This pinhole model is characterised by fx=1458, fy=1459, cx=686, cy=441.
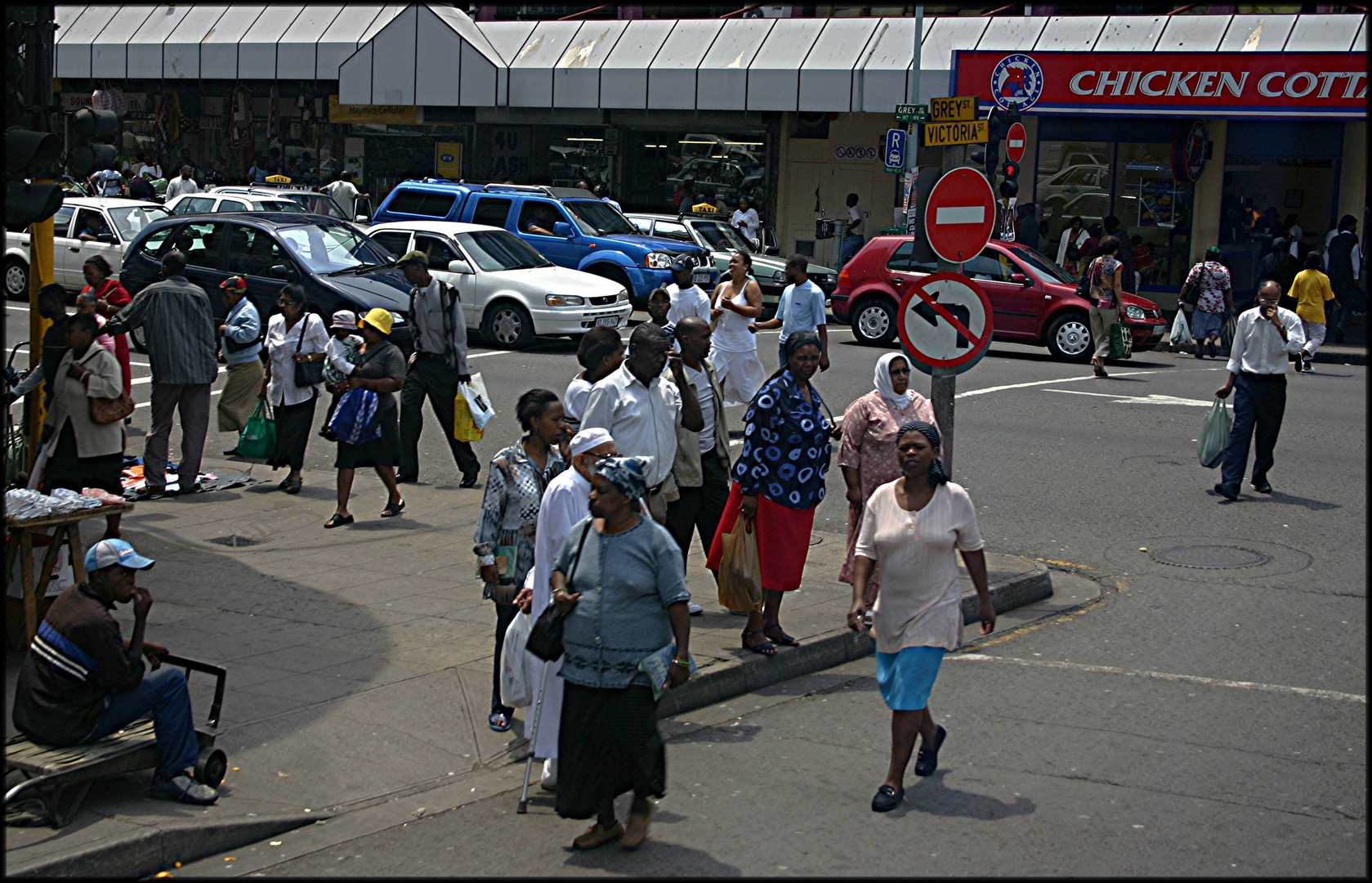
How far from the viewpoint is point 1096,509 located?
12.0 meters

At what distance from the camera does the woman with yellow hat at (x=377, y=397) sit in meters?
11.2

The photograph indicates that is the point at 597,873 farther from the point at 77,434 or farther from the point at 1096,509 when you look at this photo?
the point at 1096,509

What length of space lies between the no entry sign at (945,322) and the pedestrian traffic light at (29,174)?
16.8 ft

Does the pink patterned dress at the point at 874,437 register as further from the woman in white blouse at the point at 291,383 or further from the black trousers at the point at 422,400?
the woman in white blouse at the point at 291,383

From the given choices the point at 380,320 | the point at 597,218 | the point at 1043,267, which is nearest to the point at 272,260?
the point at 597,218

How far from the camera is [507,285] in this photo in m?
20.1

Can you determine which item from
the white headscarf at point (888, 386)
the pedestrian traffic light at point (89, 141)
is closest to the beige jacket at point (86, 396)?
the pedestrian traffic light at point (89, 141)

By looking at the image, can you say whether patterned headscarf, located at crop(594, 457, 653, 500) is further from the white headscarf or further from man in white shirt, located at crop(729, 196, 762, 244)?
man in white shirt, located at crop(729, 196, 762, 244)

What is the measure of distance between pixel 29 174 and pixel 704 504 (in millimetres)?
4297

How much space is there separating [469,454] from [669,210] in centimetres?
2210

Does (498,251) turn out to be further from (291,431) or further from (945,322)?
(945,322)

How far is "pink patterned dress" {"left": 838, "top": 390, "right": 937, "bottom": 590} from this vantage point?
8164mm

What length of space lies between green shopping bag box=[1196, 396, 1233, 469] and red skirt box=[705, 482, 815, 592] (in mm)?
5690

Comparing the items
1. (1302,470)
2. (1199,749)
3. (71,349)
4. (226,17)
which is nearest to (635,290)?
(1302,470)
